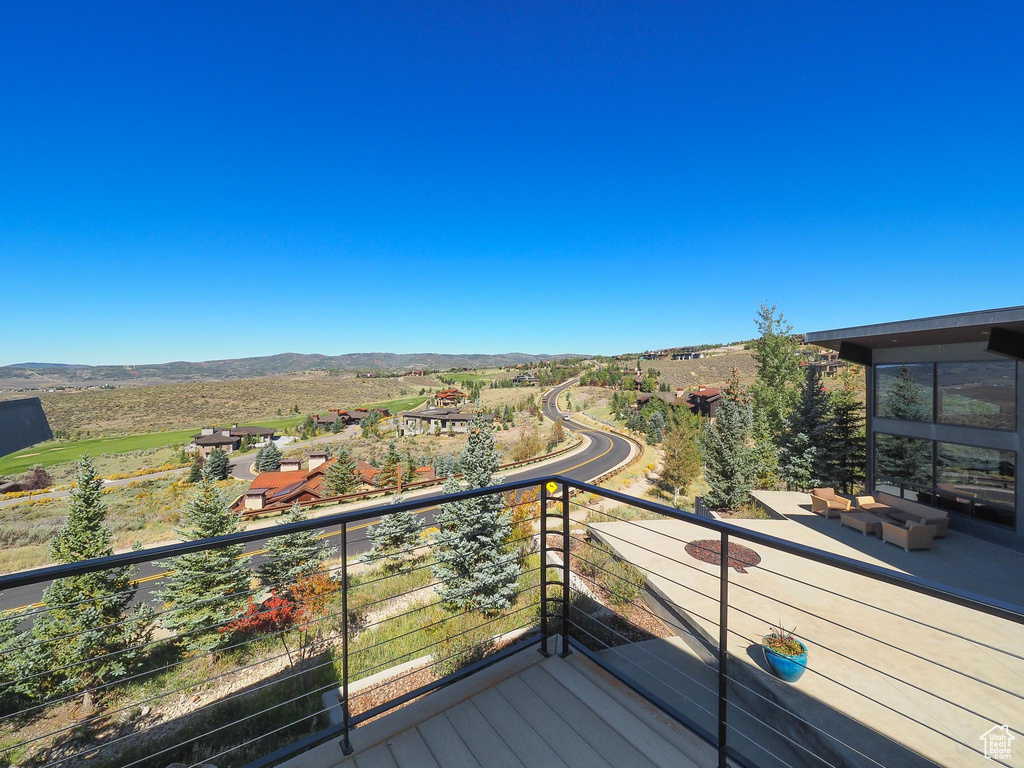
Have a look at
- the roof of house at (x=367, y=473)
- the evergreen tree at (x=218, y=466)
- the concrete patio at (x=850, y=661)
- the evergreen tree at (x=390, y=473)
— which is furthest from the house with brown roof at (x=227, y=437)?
the concrete patio at (x=850, y=661)

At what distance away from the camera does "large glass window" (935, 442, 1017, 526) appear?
8.77m

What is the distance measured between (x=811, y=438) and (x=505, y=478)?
46.0 feet

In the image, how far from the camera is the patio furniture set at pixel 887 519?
8.52 meters

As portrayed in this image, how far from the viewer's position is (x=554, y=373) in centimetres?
10581

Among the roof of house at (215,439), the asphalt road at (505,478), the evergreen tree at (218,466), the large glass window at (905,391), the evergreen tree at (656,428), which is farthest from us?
the roof of house at (215,439)

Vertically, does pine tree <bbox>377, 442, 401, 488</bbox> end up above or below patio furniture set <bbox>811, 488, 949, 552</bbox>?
below

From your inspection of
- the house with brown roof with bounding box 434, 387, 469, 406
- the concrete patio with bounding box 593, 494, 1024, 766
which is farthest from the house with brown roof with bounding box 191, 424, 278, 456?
the concrete patio with bounding box 593, 494, 1024, 766

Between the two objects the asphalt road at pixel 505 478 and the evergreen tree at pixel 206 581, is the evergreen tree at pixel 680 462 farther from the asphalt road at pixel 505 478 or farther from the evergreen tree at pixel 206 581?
the evergreen tree at pixel 206 581

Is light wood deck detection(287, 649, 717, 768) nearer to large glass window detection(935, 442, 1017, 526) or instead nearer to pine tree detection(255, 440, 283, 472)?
large glass window detection(935, 442, 1017, 526)

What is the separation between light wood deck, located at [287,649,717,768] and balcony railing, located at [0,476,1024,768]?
4.1 inches

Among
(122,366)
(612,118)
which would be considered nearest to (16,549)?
(612,118)

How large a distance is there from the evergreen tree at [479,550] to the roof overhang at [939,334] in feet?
28.7

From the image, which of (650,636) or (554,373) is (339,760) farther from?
(554,373)

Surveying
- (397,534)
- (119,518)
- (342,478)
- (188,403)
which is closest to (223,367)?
(188,403)
